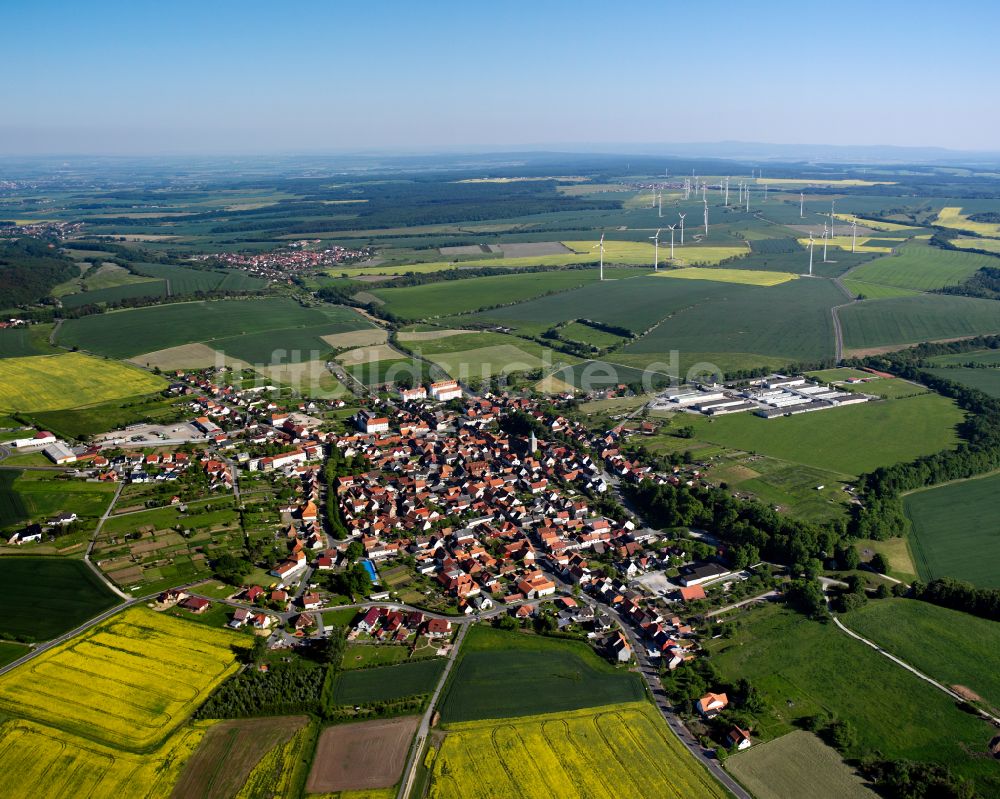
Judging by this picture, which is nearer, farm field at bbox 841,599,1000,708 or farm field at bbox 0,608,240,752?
farm field at bbox 0,608,240,752

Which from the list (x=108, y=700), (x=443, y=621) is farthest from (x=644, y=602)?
(x=108, y=700)

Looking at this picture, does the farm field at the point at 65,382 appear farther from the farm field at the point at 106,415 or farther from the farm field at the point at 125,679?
the farm field at the point at 125,679

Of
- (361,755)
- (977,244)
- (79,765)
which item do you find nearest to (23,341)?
(79,765)

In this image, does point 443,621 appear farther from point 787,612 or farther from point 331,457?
point 331,457

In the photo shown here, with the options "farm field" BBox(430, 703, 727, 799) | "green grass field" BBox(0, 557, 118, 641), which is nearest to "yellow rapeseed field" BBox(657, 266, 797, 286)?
"farm field" BBox(430, 703, 727, 799)

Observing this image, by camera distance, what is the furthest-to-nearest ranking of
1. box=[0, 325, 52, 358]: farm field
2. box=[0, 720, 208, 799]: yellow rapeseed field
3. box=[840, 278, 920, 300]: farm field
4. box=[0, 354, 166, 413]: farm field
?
1. box=[840, 278, 920, 300]: farm field
2. box=[0, 325, 52, 358]: farm field
3. box=[0, 354, 166, 413]: farm field
4. box=[0, 720, 208, 799]: yellow rapeseed field

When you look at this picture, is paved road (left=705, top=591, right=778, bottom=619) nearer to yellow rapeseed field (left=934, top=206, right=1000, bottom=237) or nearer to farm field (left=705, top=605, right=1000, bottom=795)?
farm field (left=705, top=605, right=1000, bottom=795)

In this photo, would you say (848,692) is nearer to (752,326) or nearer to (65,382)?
(752,326)
